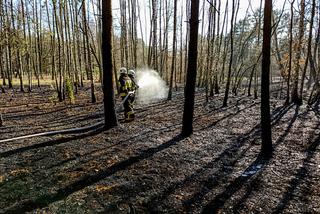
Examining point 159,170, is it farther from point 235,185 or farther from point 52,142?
point 52,142

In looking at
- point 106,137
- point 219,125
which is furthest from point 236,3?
point 106,137

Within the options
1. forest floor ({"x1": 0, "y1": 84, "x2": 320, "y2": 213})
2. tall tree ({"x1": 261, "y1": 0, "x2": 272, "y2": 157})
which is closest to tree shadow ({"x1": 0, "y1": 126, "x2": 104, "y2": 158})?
forest floor ({"x1": 0, "y1": 84, "x2": 320, "y2": 213})

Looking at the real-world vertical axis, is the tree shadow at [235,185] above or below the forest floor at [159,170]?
below

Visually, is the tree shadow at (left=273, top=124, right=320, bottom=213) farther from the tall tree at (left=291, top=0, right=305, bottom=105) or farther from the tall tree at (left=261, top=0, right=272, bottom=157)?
the tall tree at (left=291, top=0, right=305, bottom=105)

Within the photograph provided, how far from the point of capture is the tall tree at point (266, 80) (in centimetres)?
499

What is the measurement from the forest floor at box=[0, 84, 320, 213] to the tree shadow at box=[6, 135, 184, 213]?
0.05ft

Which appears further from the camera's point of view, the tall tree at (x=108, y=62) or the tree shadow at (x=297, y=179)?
the tall tree at (x=108, y=62)

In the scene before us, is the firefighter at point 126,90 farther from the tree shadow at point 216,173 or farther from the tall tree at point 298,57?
the tall tree at point 298,57

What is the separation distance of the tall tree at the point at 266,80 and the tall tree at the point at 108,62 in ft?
13.8

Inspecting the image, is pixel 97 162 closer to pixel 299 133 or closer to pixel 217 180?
pixel 217 180

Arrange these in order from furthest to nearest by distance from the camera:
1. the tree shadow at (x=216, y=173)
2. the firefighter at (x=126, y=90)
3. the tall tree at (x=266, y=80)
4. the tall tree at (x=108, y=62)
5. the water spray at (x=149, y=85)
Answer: the water spray at (x=149, y=85)
the firefighter at (x=126, y=90)
the tall tree at (x=108, y=62)
the tall tree at (x=266, y=80)
the tree shadow at (x=216, y=173)

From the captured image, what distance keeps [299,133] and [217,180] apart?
438 cm

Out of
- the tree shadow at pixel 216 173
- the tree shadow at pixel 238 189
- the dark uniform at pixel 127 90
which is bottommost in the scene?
the tree shadow at pixel 238 189

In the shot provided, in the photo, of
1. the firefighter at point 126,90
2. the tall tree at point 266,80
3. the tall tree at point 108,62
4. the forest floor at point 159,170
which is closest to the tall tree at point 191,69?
the forest floor at point 159,170
